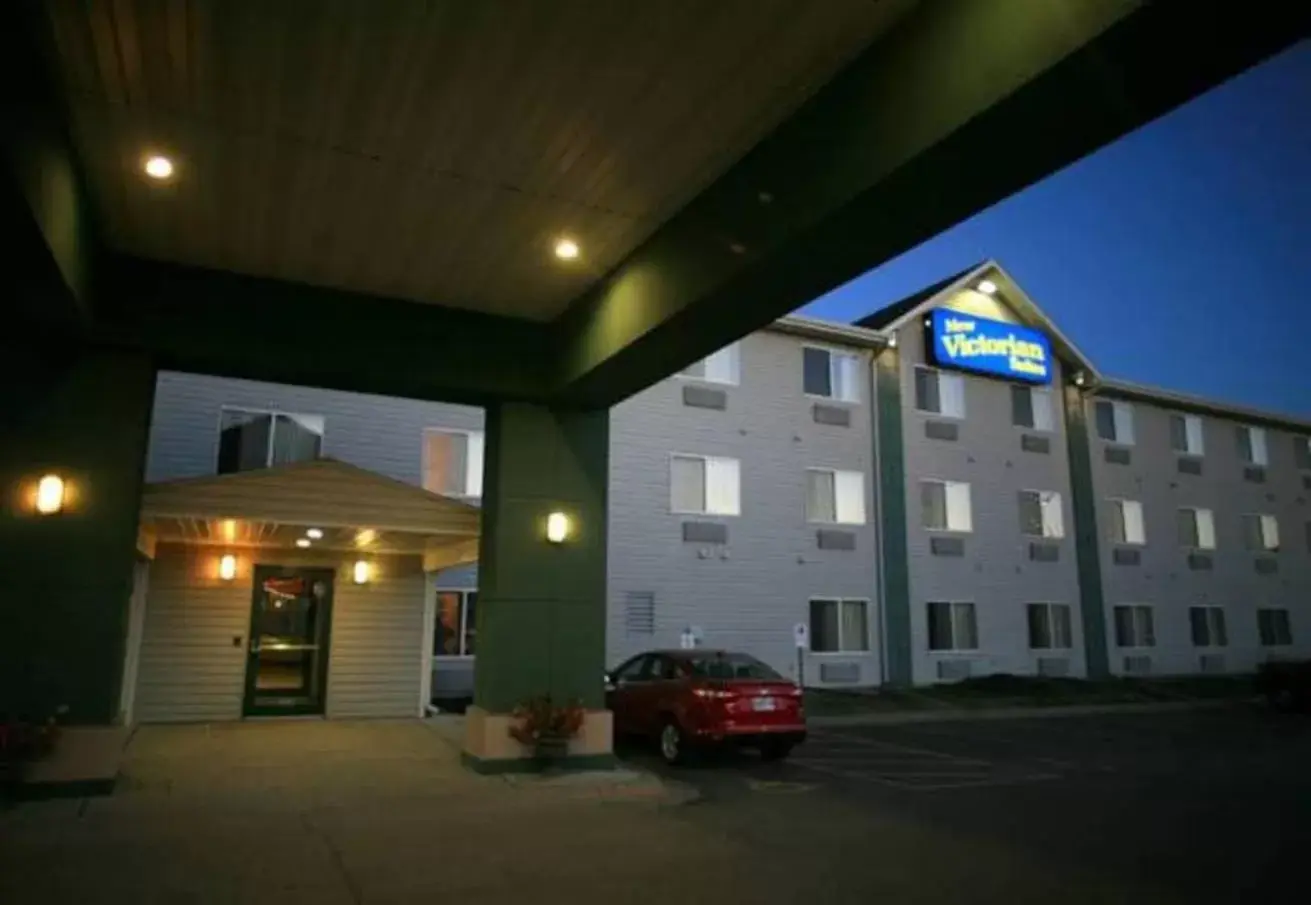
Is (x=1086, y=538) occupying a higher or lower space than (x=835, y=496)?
lower

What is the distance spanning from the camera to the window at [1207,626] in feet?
82.8

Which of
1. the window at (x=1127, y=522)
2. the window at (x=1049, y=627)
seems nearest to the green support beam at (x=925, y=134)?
the window at (x=1049, y=627)

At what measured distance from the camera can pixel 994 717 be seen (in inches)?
691

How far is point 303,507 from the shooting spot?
10.3 metres

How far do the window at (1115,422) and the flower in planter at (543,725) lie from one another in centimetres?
2065

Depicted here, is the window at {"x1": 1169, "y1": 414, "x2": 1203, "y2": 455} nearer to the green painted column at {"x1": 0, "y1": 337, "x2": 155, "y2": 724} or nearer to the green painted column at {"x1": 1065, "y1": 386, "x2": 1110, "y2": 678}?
the green painted column at {"x1": 1065, "y1": 386, "x2": 1110, "y2": 678}

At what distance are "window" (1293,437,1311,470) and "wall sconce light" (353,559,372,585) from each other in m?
29.1

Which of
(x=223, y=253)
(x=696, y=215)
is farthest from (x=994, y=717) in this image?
(x=223, y=253)

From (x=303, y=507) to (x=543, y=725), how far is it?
12.7 feet

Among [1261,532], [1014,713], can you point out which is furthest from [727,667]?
[1261,532]

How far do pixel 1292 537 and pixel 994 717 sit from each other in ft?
55.8

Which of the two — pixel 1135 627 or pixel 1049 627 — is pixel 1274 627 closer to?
pixel 1135 627

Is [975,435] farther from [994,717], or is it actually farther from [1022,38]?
[1022,38]

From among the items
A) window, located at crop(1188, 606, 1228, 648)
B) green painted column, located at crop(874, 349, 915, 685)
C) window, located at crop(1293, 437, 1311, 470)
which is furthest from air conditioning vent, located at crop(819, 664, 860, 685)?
window, located at crop(1293, 437, 1311, 470)
